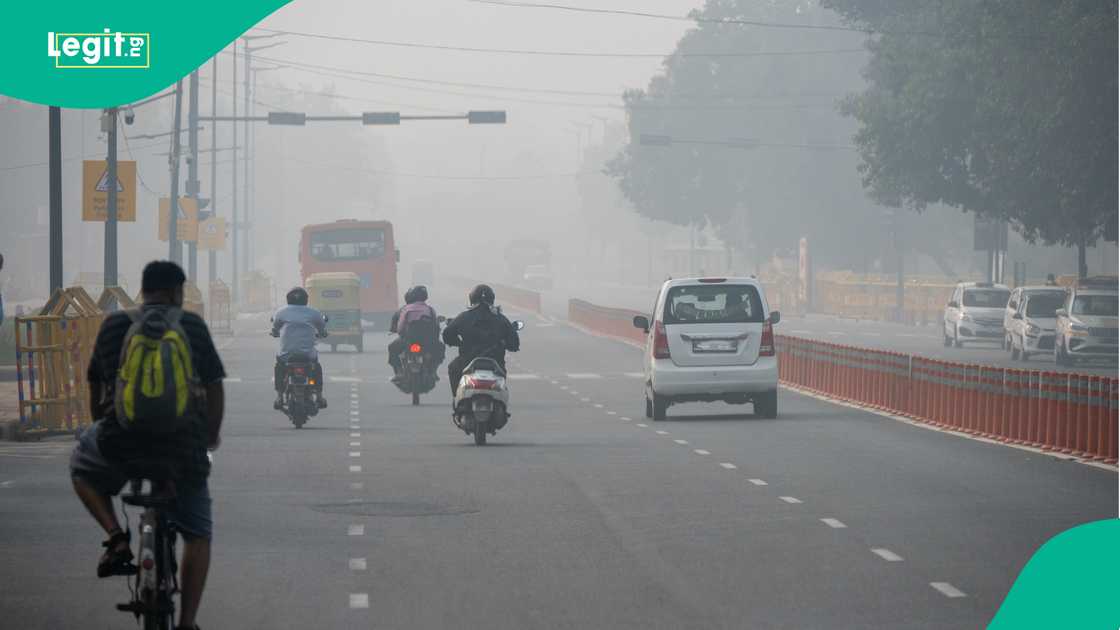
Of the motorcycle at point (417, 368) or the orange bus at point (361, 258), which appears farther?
the orange bus at point (361, 258)

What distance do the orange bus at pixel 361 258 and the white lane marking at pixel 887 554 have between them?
52404 mm

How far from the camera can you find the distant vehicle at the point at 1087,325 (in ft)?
137

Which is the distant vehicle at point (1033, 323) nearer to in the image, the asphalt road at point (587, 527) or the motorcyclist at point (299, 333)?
the asphalt road at point (587, 527)

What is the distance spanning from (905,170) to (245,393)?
2919 centimetres

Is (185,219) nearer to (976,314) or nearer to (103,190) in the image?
(103,190)

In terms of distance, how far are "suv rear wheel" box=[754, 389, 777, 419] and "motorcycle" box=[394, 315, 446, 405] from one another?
5173mm

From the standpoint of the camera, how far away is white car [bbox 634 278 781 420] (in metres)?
25.8

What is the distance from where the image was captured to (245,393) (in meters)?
32.8

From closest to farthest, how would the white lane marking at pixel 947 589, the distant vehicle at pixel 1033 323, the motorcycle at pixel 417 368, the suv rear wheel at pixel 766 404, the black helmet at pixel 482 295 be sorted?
the white lane marking at pixel 947 589 → the black helmet at pixel 482 295 → the suv rear wheel at pixel 766 404 → the motorcycle at pixel 417 368 → the distant vehicle at pixel 1033 323

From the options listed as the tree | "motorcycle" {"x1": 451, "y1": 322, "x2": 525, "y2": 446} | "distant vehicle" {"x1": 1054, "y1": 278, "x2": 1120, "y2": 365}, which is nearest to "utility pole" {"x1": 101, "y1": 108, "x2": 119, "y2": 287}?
"motorcycle" {"x1": 451, "y1": 322, "x2": 525, "y2": 446}

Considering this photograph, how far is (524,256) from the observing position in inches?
6132

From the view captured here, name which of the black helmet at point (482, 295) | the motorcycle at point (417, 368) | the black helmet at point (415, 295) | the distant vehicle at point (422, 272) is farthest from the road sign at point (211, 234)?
the distant vehicle at point (422, 272)

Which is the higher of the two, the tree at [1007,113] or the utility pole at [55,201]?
the tree at [1007,113]

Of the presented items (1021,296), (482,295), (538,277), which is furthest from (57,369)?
(538,277)
